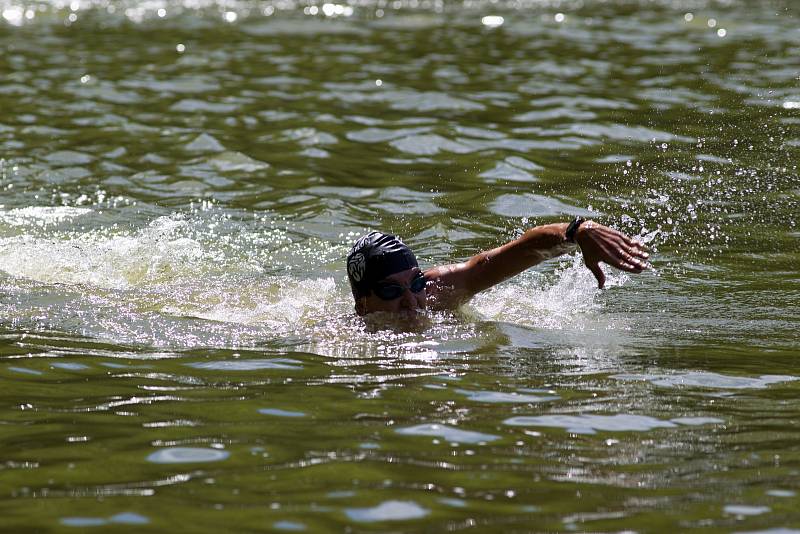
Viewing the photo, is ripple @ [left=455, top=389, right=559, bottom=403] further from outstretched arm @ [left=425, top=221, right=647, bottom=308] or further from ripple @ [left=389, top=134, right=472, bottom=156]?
ripple @ [left=389, top=134, right=472, bottom=156]

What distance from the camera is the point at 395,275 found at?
8.14 m

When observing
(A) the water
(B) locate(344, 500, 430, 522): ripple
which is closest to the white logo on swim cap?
(A) the water

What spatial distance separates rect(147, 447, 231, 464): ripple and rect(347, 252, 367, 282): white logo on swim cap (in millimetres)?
3035

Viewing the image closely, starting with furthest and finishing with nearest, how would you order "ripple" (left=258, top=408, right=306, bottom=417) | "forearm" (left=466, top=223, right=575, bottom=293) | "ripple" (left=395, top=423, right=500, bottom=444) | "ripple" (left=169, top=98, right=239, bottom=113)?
"ripple" (left=169, top=98, right=239, bottom=113)
"forearm" (left=466, top=223, right=575, bottom=293)
"ripple" (left=258, top=408, right=306, bottom=417)
"ripple" (left=395, top=423, right=500, bottom=444)

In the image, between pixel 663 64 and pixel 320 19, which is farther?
pixel 320 19

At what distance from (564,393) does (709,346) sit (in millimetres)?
1550

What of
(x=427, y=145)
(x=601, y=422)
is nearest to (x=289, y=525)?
(x=601, y=422)

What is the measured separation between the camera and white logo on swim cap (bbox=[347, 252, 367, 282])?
26.8 ft

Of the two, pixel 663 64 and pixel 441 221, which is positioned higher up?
pixel 663 64

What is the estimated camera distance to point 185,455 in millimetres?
5227

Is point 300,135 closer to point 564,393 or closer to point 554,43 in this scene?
point 554,43

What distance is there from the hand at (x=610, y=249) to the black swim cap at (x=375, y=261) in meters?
1.53

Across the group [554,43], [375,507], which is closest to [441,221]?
[375,507]

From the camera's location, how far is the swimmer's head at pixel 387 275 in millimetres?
8125
